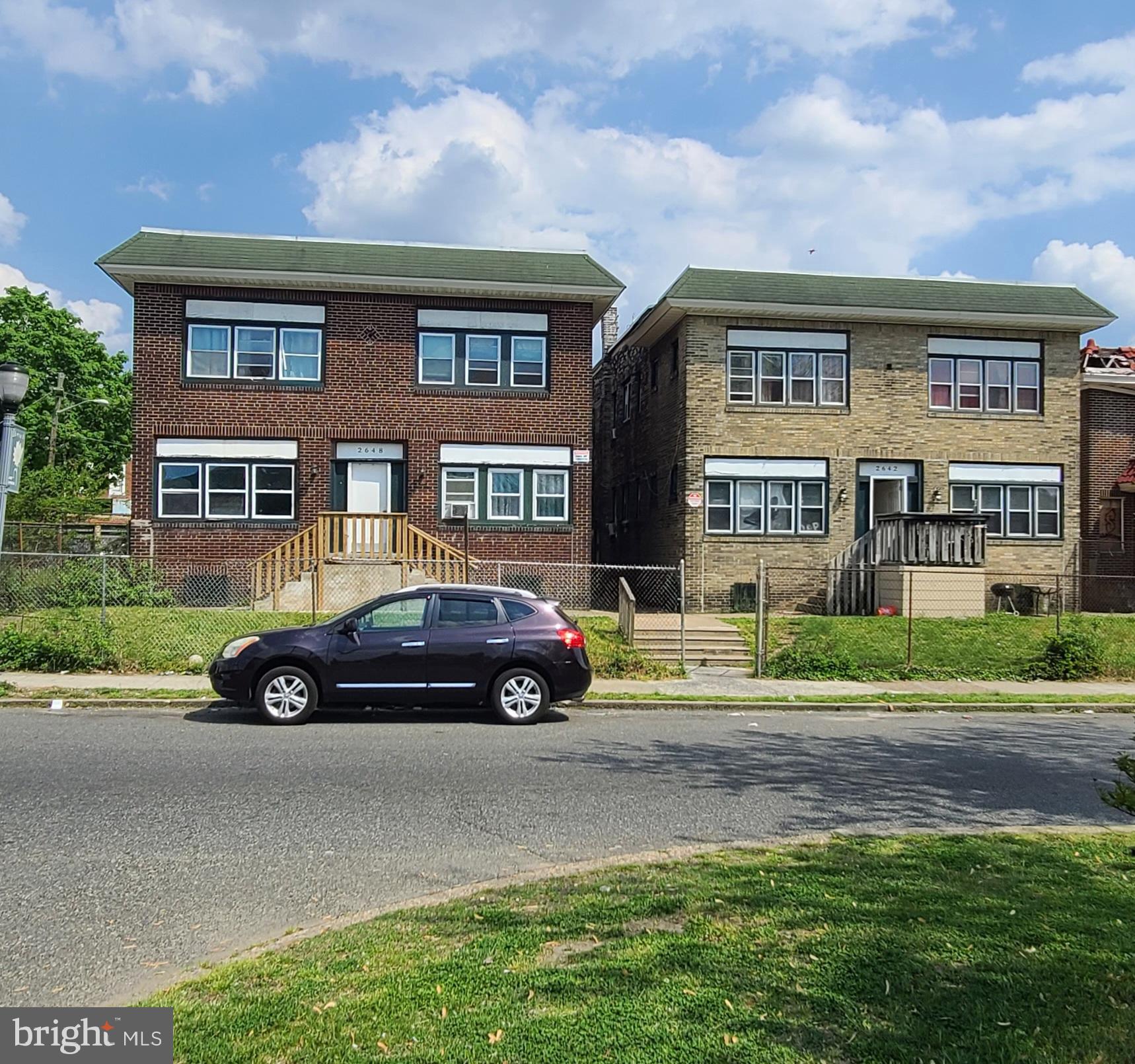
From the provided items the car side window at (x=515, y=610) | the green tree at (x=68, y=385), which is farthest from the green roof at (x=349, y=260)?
the green tree at (x=68, y=385)

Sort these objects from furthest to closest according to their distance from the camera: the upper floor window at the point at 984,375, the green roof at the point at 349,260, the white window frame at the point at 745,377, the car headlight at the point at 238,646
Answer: the upper floor window at the point at 984,375 → the white window frame at the point at 745,377 → the green roof at the point at 349,260 → the car headlight at the point at 238,646

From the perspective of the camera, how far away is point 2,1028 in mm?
3908

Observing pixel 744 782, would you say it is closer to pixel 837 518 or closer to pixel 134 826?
pixel 134 826

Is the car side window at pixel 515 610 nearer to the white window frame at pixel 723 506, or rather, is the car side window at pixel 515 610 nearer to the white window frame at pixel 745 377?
the white window frame at pixel 723 506

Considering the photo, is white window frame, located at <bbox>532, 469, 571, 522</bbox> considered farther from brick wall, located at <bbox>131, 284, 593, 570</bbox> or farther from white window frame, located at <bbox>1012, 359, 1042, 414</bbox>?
white window frame, located at <bbox>1012, 359, 1042, 414</bbox>

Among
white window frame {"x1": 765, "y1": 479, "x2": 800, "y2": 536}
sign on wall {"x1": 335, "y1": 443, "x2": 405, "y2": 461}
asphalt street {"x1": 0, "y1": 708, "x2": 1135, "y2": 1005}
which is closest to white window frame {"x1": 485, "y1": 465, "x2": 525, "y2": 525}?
sign on wall {"x1": 335, "y1": 443, "x2": 405, "y2": 461}

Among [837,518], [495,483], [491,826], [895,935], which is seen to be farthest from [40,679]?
[837,518]

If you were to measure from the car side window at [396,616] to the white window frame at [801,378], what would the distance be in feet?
51.1

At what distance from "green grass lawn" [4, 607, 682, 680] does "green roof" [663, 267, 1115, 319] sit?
33.3 ft

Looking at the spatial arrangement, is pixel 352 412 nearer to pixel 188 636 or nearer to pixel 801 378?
pixel 188 636

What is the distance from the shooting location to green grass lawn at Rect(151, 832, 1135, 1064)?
362cm

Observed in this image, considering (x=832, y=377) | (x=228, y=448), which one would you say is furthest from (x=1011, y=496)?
(x=228, y=448)

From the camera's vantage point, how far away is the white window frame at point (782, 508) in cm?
2544

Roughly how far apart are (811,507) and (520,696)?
1502cm
